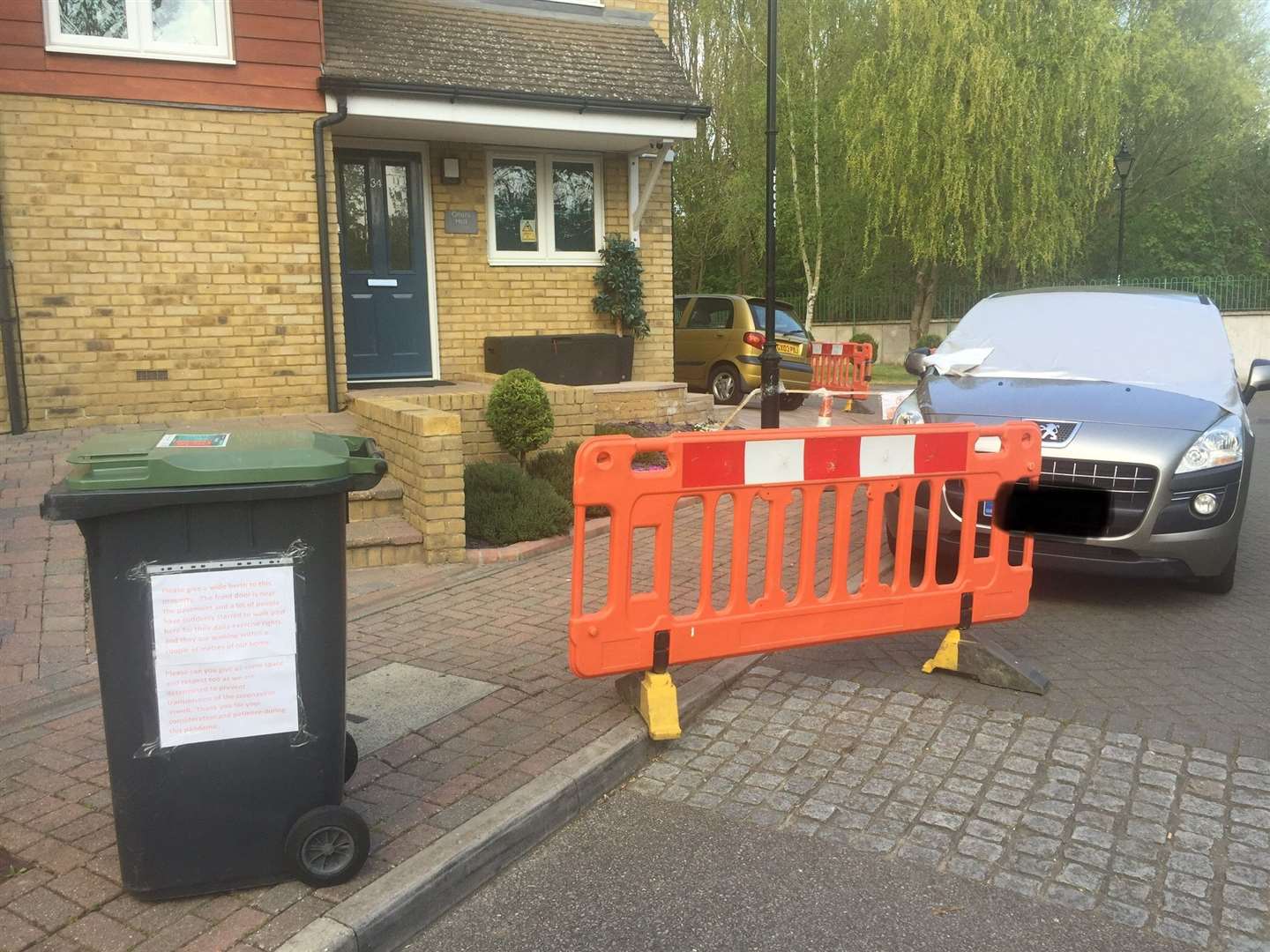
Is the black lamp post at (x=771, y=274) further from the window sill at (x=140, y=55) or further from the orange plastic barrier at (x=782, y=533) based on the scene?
the orange plastic barrier at (x=782, y=533)

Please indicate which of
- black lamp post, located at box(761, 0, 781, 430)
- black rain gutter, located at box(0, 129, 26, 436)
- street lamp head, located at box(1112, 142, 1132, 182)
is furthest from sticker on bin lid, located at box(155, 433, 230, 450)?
street lamp head, located at box(1112, 142, 1132, 182)

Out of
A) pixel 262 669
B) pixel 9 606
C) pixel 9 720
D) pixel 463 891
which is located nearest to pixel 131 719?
pixel 262 669

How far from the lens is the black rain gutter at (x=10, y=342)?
8898 millimetres

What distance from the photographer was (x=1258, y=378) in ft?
22.8

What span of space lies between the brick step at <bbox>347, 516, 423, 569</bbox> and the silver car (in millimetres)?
3040

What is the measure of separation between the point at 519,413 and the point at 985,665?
4.42 metres

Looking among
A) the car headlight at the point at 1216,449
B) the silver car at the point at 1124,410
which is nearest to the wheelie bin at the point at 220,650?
→ the silver car at the point at 1124,410

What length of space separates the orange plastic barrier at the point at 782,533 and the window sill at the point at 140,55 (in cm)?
732

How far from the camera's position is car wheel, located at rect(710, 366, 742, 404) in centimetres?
1688

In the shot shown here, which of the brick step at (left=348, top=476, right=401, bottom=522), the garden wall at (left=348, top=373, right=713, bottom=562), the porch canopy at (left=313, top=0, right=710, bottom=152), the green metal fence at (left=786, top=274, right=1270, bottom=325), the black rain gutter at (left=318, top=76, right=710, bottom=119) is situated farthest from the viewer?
the green metal fence at (left=786, top=274, right=1270, bottom=325)

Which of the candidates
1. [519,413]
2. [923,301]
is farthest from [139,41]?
[923,301]

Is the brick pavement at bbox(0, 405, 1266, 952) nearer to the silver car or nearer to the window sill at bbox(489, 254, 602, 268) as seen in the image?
the silver car

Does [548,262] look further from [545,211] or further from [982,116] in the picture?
[982,116]

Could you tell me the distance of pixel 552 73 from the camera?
Answer: 11.5 m
